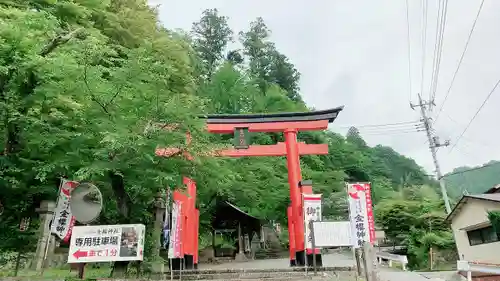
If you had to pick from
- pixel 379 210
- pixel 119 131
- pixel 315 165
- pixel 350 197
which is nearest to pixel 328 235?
pixel 350 197

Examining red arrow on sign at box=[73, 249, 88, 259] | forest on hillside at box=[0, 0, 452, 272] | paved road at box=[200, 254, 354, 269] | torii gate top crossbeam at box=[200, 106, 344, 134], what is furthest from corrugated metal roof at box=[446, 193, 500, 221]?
red arrow on sign at box=[73, 249, 88, 259]

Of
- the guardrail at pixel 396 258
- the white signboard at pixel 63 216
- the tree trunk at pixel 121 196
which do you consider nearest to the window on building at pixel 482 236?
the guardrail at pixel 396 258

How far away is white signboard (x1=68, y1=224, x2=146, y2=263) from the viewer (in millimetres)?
7922

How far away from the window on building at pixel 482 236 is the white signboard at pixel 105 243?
591 inches

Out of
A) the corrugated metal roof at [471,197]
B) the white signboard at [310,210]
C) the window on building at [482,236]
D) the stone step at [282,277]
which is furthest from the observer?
the window on building at [482,236]

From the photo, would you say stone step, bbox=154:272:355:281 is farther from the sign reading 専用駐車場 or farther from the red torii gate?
the red torii gate

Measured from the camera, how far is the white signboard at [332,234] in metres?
9.45

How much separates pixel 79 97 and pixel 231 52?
126 feet

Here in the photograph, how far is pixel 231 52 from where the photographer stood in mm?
46375

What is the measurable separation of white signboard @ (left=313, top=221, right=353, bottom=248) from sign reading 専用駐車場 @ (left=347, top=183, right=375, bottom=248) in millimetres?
179

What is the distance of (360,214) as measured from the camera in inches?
373

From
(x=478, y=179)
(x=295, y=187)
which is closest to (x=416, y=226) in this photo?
(x=295, y=187)

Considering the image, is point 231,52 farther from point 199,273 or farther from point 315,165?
point 199,273

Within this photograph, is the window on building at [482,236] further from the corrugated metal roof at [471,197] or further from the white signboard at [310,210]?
the white signboard at [310,210]
